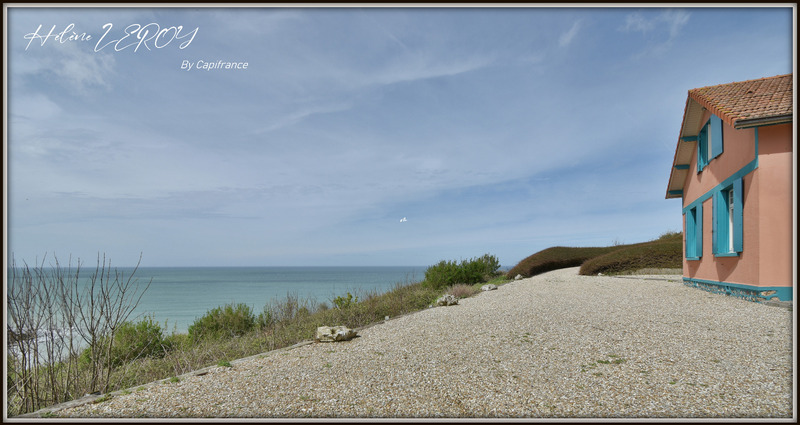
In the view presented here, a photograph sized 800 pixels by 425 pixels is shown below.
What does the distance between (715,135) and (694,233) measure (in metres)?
3.03

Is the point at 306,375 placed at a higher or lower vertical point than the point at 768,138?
lower

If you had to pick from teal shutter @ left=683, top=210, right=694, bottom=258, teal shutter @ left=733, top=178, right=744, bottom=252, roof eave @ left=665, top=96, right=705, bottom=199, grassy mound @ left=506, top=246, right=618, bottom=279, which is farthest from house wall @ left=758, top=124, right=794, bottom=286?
grassy mound @ left=506, top=246, right=618, bottom=279

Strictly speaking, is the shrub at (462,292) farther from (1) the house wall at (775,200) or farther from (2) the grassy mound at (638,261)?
(1) the house wall at (775,200)

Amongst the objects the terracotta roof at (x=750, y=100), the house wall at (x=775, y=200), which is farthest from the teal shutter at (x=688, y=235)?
the house wall at (x=775, y=200)

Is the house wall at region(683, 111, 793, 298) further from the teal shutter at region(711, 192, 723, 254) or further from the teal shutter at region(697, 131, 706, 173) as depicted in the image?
the teal shutter at region(697, 131, 706, 173)

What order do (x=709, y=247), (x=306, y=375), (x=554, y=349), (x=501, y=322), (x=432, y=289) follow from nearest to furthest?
(x=306, y=375) < (x=554, y=349) < (x=501, y=322) < (x=709, y=247) < (x=432, y=289)

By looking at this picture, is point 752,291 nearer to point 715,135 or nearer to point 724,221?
point 724,221

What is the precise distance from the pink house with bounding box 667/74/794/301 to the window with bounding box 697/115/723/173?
23mm

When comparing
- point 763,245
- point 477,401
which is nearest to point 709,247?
point 763,245

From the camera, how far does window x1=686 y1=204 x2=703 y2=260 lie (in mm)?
10523

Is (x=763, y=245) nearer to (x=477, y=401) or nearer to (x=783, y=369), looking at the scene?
(x=783, y=369)

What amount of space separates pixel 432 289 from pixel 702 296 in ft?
23.4

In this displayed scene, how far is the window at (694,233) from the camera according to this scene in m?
10.5

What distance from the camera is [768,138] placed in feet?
23.6
